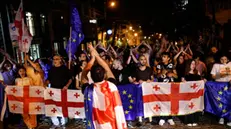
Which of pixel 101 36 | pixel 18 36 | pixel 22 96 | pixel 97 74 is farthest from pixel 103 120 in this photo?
Result: pixel 101 36

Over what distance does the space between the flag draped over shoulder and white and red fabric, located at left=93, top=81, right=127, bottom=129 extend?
3.99 meters

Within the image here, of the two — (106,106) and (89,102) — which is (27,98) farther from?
(106,106)

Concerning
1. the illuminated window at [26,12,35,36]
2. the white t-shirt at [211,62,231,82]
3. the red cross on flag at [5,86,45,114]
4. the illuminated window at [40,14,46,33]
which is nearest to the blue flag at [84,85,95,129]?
the red cross on flag at [5,86,45,114]

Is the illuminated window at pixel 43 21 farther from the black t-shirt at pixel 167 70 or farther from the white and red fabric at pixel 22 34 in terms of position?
A: the black t-shirt at pixel 167 70

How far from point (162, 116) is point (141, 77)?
123 centimetres

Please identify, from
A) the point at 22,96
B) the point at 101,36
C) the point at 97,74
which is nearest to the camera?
the point at 97,74

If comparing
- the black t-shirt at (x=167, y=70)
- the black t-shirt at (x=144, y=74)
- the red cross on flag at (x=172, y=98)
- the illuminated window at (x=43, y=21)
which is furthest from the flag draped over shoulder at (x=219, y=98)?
the illuminated window at (x=43, y=21)

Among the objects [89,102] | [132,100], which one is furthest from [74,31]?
[89,102]

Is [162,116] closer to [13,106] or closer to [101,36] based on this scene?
[13,106]

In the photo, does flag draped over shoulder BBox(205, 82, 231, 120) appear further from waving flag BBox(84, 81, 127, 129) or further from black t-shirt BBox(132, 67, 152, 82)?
waving flag BBox(84, 81, 127, 129)

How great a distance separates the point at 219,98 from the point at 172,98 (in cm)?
118

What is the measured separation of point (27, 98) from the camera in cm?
763

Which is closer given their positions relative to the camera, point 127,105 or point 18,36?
point 127,105

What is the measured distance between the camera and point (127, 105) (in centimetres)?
729
